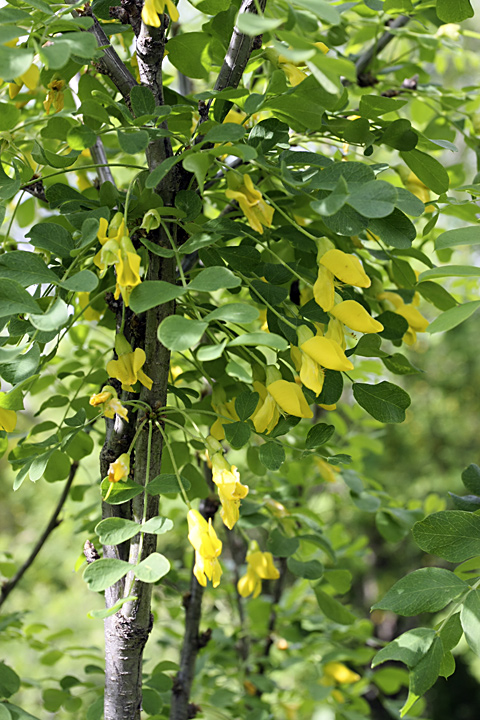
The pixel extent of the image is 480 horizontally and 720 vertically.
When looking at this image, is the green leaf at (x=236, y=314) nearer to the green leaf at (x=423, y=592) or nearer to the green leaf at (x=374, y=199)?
the green leaf at (x=374, y=199)

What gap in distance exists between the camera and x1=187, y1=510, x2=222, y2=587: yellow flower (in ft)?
1.44

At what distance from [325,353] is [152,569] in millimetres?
192

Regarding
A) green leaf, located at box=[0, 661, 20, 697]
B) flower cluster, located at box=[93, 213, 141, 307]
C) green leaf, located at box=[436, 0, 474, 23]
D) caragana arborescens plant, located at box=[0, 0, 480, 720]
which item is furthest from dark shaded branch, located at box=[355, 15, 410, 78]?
green leaf, located at box=[0, 661, 20, 697]

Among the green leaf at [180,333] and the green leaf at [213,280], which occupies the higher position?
the green leaf at [213,280]

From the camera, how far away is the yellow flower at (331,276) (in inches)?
18.1

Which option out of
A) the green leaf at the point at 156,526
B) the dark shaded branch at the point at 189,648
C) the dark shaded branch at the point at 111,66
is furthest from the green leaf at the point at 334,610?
the dark shaded branch at the point at 111,66

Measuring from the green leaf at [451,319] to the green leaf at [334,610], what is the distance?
1.65 feet

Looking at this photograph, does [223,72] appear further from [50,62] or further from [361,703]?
[361,703]

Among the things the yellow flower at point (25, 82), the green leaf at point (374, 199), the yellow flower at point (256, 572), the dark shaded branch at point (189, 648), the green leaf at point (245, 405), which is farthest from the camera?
the dark shaded branch at point (189, 648)

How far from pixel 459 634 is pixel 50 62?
1.47 feet

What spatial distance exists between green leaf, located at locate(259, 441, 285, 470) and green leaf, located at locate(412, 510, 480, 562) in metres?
0.11

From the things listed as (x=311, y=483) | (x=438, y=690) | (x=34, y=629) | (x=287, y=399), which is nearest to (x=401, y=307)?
(x=287, y=399)

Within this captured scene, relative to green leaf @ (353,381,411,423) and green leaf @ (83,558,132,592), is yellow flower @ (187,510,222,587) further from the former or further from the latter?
green leaf @ (353,381,411,423)

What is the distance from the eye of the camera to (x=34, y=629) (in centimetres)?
98
